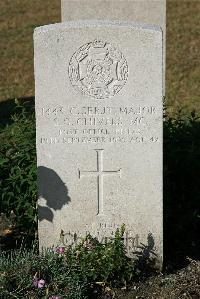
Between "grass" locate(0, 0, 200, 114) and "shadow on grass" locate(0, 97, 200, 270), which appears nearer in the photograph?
"shadow on grass" locate(0, 97, 200, 270)

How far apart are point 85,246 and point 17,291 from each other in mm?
727

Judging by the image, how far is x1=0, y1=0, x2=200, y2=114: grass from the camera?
11008 millimetres

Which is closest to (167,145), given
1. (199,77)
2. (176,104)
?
(176,104)

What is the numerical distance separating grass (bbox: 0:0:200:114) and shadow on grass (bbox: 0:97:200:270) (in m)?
3.61

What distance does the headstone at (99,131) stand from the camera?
4.71 meters

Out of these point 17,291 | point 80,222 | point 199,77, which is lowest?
point 17,291

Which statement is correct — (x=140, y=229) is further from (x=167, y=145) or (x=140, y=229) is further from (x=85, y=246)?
(x=167, y=145)

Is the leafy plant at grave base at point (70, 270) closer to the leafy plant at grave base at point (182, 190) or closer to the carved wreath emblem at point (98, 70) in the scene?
the leafy plant at grave base at point (182, 190)

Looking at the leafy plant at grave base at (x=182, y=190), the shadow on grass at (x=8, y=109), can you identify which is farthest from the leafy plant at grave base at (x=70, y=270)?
the shadow on grass at (x=8, y=109)

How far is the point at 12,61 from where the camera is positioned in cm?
1266

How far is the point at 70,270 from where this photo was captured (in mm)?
4719

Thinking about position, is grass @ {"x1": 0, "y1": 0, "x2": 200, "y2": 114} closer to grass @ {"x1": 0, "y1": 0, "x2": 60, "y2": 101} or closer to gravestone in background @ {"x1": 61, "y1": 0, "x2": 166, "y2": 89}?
grass @ {"x1": 0, "y1": 0, "x2": 60, "y2": 101}

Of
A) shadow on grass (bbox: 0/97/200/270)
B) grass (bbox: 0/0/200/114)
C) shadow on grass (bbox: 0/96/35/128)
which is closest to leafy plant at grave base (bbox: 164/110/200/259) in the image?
shadow on grass (bbox: 0/97/200/270)

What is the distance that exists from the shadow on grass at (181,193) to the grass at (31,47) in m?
3.61
